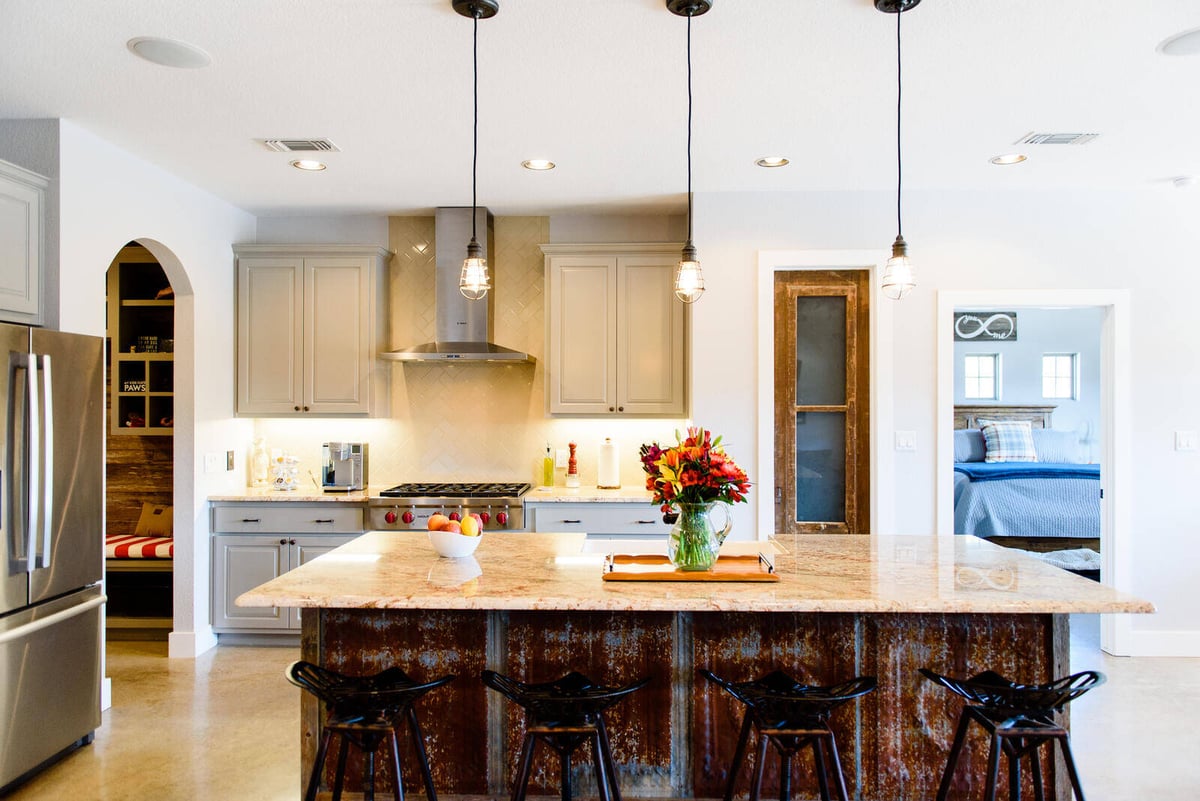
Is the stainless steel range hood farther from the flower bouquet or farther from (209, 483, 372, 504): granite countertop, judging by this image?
the flower bouquet

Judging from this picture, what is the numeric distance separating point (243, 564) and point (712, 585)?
3.31 meters

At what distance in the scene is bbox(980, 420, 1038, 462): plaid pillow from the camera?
8.32 m

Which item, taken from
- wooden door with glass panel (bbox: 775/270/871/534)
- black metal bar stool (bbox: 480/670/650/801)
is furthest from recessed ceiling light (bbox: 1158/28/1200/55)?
black metal bar stool (bbox: 480/670/650/801)

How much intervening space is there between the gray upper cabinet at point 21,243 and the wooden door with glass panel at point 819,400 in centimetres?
360

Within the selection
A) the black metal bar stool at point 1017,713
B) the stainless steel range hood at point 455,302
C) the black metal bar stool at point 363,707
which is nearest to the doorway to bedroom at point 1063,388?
the black metal bar stool at point 1017,713

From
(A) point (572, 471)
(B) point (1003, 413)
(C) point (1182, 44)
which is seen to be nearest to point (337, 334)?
(A) point (572, 471)

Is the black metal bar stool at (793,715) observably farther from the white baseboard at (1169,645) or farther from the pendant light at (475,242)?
the white baseboard at (1169,645)

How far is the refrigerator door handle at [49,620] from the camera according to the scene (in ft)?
9.17

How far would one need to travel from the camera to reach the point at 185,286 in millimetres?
4402

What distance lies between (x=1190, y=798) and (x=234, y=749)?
3.66 m

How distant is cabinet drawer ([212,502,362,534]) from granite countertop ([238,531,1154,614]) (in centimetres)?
175

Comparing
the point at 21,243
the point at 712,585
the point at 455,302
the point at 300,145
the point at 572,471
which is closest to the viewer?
the point at 712,585

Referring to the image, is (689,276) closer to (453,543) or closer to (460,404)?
(453,543)

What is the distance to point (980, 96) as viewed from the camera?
10.1 feet
